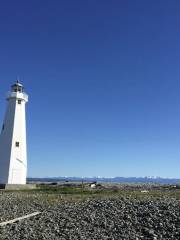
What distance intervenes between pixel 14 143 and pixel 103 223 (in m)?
27.3

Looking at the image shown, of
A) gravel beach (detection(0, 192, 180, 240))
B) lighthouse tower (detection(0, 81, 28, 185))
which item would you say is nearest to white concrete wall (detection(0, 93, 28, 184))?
lighthouse tower (detection(0, 81, 28, 185))

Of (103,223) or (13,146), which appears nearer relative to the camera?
(103,223)

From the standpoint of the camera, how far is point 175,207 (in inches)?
792

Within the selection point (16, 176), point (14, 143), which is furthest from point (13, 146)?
point (16, 176)

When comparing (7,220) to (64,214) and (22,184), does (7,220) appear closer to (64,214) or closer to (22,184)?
(64,214)

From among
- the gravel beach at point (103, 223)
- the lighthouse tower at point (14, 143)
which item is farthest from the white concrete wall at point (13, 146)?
the gravel beach at point (103, 223)

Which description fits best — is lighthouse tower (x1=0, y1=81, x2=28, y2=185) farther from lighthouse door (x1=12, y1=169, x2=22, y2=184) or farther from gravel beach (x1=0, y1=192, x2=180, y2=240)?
gravel beach (x1=0, y1=192, x2=180, y2=240)

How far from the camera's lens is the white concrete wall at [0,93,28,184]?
43.3m

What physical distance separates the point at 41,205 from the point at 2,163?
19.4 metres

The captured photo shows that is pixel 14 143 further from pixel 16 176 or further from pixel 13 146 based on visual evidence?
pixel 16 176

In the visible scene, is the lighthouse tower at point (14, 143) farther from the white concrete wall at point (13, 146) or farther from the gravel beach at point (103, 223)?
the gravel beach at point (103, 223)

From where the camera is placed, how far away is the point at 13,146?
43.5 metres

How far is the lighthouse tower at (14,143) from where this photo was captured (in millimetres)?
43281

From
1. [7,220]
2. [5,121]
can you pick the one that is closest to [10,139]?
[5,121]
